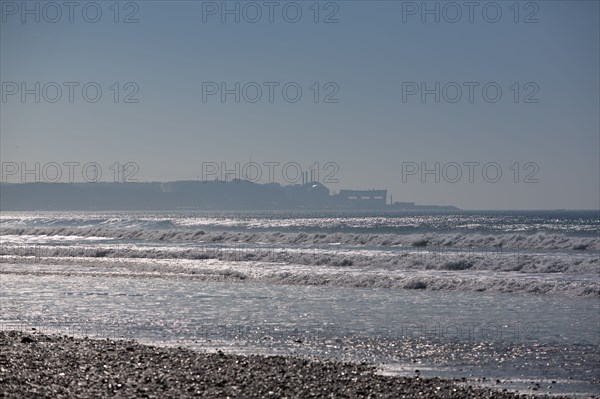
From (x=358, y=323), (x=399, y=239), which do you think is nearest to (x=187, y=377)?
(x=358, y=323)

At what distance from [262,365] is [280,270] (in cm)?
1824

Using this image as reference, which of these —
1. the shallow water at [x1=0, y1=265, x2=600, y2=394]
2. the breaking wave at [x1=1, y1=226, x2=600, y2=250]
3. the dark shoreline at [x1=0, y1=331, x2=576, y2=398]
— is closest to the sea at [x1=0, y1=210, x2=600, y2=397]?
the shallow water at [x1=0, y1=265, x2=600, y2=394]

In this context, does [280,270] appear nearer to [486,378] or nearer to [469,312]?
[469,312]

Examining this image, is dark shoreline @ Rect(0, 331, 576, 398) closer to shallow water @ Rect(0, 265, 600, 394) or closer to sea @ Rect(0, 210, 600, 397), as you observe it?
sea @ Rect(0, 210, 600, 397)

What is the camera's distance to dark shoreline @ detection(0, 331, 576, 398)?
31.6 feet

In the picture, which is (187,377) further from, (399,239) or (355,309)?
(399,239)

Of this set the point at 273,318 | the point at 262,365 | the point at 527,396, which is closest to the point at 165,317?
the point at 273,318

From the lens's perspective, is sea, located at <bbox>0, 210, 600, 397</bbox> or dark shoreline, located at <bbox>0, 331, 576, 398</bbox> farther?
sea, located at <bbox>0, 210, 600, 397</bbox>

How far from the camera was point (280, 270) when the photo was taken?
29.6 m

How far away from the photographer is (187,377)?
10.4m

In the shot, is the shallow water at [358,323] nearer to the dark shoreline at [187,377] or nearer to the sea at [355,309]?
the sea at [355,309]

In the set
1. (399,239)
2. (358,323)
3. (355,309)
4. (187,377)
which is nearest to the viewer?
(187,377)

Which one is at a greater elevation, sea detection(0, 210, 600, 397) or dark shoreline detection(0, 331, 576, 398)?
dark shoreline detection(0, 331, 576, 398)

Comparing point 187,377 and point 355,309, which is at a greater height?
point 187,377
